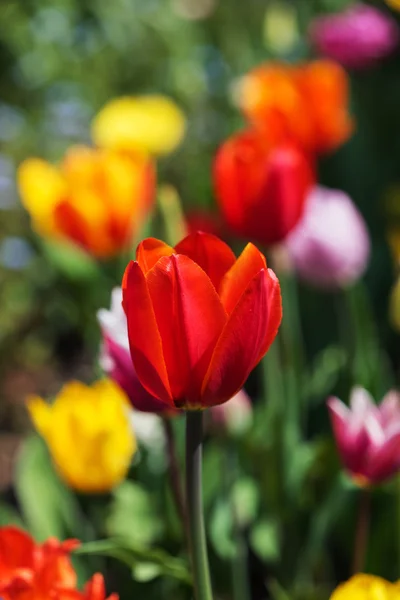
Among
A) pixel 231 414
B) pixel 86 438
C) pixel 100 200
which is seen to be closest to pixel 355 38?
pixel 100 200

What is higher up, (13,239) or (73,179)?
(73,179)

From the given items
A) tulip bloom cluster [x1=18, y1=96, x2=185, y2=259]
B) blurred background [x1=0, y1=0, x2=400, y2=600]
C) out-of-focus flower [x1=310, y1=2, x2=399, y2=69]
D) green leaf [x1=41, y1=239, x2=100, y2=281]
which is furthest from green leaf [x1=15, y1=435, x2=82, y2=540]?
out-of-focus flower [x1=310, y1=2, x2=399, y2=69]

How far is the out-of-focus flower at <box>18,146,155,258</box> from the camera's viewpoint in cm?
112

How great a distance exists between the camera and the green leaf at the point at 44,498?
43.8 inches

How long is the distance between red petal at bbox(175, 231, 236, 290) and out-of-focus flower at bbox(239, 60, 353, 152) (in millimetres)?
767

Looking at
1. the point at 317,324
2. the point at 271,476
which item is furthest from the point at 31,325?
the point at 271,476

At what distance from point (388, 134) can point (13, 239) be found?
92 centimetres

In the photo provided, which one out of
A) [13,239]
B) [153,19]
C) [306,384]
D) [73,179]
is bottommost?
[306,384]

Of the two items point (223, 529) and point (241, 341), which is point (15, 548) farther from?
point (223, 529)

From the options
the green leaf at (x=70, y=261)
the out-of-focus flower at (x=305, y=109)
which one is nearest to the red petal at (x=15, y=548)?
the out-of-focus flower at (x=305, y=109)

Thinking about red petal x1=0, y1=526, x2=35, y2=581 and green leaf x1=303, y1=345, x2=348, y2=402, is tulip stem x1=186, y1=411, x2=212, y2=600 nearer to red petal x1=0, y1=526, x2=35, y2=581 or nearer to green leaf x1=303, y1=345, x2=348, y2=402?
red petal x1=0, y1=526, x2=35, y2=581

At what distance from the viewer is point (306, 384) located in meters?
1.22

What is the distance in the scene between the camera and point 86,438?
880mm

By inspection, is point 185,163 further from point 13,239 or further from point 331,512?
point 331,512
